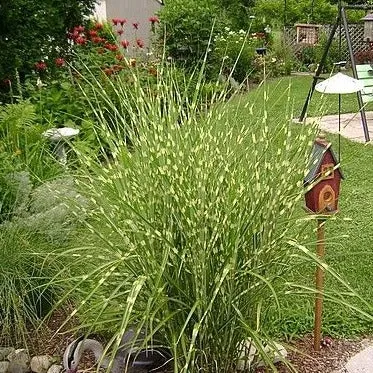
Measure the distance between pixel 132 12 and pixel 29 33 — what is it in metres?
9.91

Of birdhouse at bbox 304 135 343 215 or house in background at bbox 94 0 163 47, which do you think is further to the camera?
house in background at bbox 94 0 163 47

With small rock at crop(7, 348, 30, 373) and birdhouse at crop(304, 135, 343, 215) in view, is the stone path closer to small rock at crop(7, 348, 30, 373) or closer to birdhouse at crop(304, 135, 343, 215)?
birdhouse at crop(304, 135, 343, 215)

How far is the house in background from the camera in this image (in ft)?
46.3

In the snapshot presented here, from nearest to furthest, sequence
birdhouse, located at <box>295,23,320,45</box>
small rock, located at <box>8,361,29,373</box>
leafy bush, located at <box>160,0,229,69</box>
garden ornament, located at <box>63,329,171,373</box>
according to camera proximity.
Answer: garden ornament, located at <box>63,329,171,373</box> → small rock, located at <box>8,361,29,373</box> → leafy bush, located at <box>160,0,229,69</box> → birdhouse, located at <box>295,23,320,45</box>

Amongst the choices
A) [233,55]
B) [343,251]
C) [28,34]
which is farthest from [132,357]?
[233,55]

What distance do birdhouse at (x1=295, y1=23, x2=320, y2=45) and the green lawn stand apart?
327 inches

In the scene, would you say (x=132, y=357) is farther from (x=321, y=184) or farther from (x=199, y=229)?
(x=321, y=184)

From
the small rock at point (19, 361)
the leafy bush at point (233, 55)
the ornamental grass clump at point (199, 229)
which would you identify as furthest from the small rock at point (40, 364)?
the leafy bush at point (233, 55)

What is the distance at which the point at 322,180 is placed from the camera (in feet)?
8.02

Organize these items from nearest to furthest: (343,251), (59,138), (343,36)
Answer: (343,251) < (59,138) < (343,36)

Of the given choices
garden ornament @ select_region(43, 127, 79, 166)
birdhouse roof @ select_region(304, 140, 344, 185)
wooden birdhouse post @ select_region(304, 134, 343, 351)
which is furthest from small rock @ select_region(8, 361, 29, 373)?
garden ornament @ select_region(43, 127, 79, 166)

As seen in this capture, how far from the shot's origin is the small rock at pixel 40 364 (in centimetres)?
266

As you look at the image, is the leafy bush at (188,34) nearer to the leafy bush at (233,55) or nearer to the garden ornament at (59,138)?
the leafy bush at (233,55)

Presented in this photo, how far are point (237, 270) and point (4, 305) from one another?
1075 mm
